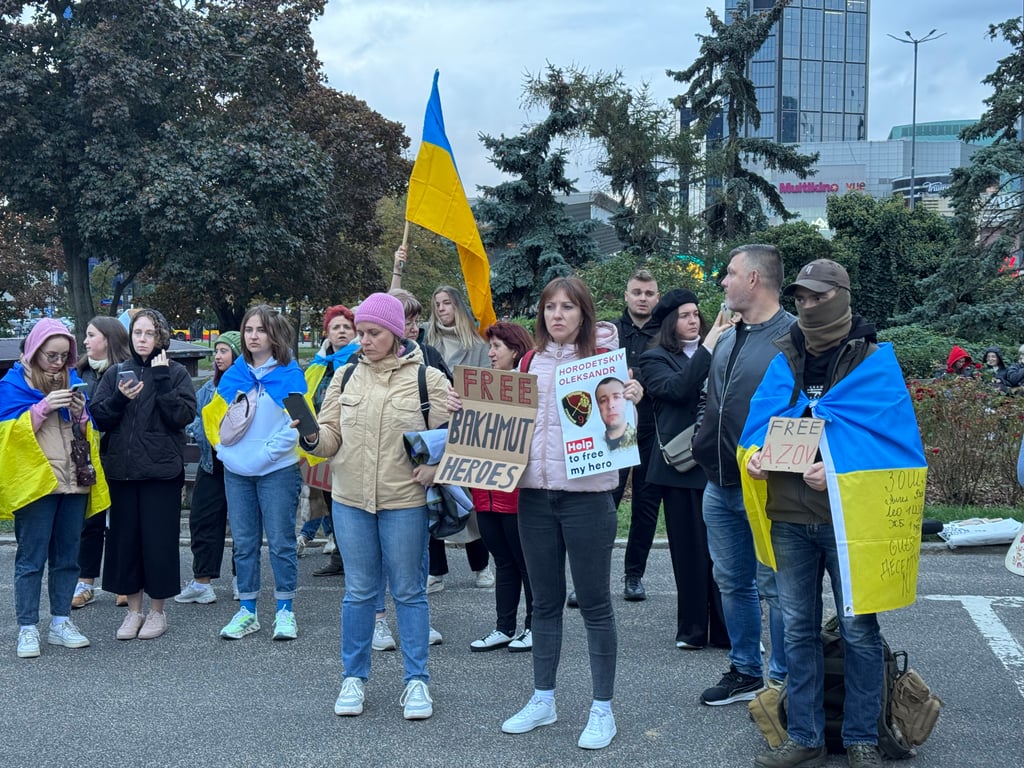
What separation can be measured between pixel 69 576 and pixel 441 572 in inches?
97.6

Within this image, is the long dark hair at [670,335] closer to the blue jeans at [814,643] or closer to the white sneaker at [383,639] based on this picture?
the blue jeans at [814,643]

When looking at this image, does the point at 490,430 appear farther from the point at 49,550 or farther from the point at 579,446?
the point at 49,550

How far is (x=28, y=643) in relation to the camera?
6070 millimetres

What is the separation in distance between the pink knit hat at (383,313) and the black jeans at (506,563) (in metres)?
1.44

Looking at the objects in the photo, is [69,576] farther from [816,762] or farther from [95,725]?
[816,762]

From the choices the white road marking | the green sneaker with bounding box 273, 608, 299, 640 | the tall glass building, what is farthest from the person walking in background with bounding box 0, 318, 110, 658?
the tall glass building

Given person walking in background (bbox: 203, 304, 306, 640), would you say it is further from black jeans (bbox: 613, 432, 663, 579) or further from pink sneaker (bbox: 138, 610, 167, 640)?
black jeans (bbox: 613, 432, 663, 579)

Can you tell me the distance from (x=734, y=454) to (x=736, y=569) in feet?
2.02

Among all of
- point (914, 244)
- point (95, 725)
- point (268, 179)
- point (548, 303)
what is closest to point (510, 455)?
point (548, 303)

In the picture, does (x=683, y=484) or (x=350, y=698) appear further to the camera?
(x=683, y=484)

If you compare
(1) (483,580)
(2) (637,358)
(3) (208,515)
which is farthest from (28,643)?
(2) (637,358)

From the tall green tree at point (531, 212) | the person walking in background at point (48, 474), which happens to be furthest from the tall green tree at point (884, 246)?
the person walking in background at point (48, 474)

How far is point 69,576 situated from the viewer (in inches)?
248

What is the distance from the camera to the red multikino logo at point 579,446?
4426 mm
